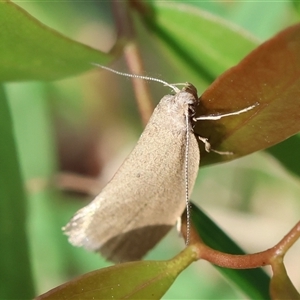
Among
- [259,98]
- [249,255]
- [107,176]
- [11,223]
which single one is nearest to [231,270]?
[249,255]

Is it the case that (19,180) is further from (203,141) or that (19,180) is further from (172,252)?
(172,252)

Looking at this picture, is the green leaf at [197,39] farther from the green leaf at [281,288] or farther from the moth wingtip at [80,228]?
the green leaf at [281,288]

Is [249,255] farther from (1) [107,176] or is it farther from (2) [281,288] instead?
(1) [107,176]

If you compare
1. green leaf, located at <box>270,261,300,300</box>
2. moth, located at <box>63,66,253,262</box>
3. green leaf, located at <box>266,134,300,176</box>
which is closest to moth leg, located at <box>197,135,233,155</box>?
moth, located at <box>63,66,253,262</box>

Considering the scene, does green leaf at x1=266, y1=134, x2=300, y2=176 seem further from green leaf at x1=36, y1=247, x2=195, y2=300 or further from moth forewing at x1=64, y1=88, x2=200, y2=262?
green leaf at x1=36, y1=247, x2=195, y2=300

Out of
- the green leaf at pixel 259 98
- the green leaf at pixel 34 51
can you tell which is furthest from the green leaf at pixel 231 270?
the green leaf at pixel 34 51
